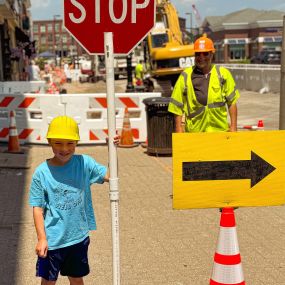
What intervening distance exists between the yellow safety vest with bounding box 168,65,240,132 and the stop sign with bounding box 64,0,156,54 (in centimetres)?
218

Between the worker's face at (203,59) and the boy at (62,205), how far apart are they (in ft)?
7.56

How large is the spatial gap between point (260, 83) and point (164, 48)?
613 centimetres

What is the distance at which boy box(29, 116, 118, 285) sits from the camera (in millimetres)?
3129

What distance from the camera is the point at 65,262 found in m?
3.31

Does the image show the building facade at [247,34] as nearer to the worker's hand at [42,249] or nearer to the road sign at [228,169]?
the road sign at [228,169]

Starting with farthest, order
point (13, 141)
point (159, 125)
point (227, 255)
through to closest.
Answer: point (13, 141) → point (159, 125) → point (227, 255)

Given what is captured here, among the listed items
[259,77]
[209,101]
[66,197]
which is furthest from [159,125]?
[259,77]

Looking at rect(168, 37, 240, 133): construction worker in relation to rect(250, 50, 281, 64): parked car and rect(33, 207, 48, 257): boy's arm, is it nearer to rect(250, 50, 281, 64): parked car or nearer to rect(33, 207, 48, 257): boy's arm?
rect(33, 207, 48, 257): boy's arm

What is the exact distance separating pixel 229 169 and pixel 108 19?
1253 millimetres

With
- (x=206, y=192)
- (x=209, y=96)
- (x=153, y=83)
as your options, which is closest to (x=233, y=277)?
(x=206, y=192)

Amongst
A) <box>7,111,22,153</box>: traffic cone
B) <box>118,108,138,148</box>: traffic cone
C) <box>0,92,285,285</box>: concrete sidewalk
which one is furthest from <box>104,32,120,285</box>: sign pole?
<box>118,108,138,148</box>: traffic cone

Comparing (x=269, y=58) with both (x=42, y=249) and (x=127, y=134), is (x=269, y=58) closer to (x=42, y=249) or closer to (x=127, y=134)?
(x=127, y=134)

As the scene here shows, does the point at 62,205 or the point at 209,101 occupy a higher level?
the point at 209,101

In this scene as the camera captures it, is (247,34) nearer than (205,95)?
No
